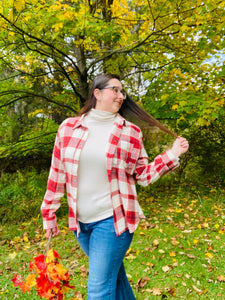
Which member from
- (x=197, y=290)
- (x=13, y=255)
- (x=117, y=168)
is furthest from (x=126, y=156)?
(x=13, y=255)

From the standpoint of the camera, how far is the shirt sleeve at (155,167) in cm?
156

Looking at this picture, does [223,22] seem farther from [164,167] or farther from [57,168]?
[57,168]

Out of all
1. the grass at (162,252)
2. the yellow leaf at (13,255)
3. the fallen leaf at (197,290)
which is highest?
the fallen leaf at (197,290)

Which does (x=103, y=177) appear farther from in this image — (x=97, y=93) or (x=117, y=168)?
(x=97, y=93)

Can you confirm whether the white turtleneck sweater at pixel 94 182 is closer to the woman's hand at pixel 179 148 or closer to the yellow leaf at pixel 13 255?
the woman's hand at pixel 179 148

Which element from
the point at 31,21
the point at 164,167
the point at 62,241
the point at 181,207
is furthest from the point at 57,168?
the point at 181,207

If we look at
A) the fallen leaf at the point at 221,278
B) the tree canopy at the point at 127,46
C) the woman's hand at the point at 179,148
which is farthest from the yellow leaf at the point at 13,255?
the woman's hand at the point at 179,148

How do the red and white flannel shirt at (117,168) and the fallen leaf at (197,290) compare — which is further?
the fallen leaf at (197,290)

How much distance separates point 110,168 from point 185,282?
1.97m

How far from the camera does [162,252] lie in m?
3.36

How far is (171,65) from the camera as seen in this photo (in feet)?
14.5

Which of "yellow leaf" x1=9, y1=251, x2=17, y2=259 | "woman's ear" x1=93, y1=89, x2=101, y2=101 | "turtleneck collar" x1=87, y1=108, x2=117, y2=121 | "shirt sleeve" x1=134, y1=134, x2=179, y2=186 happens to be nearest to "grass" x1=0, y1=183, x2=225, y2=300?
"yellow leaf" x1=9, y1=251, x2=17, y2=259

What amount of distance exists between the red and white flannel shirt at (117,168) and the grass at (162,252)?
1.48 metres

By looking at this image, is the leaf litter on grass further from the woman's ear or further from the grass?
the woman's ear
